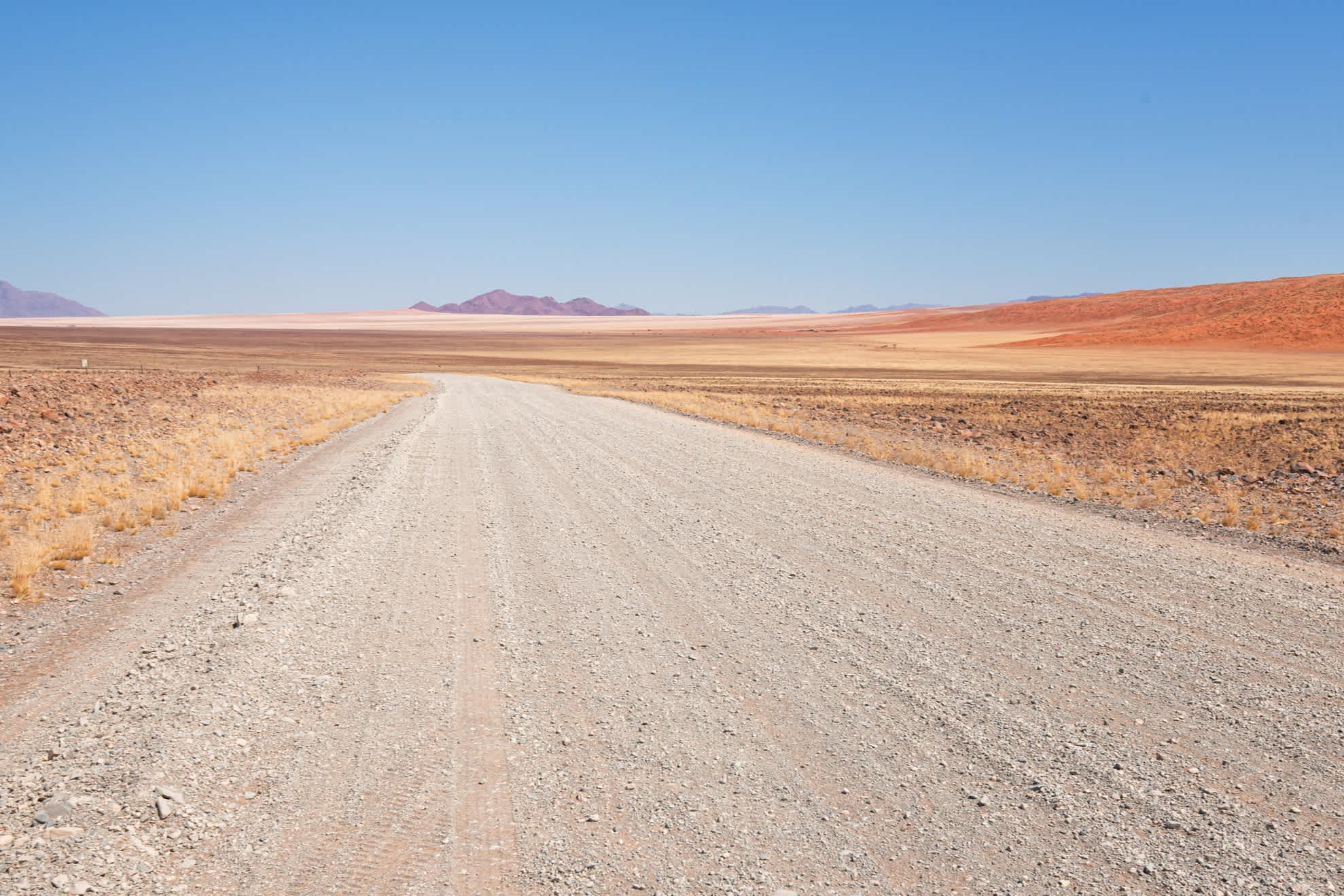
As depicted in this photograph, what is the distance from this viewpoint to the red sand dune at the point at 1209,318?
325ft

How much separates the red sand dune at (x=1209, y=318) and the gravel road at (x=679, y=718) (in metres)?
104

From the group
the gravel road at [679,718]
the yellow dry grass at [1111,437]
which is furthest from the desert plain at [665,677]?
the yellow dry grass at [1111,437]

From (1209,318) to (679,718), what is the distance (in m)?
139

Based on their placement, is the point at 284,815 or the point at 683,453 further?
the point at 683,453

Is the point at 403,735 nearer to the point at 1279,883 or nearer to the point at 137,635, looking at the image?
the point at 137,635

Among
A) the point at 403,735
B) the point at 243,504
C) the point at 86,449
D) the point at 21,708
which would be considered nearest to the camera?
the point at 403,735

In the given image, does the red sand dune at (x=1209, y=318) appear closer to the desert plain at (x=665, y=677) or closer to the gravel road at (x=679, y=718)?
the desert plain at (x=665, y=677)

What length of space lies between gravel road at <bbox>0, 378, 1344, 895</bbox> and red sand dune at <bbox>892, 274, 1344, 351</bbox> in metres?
104

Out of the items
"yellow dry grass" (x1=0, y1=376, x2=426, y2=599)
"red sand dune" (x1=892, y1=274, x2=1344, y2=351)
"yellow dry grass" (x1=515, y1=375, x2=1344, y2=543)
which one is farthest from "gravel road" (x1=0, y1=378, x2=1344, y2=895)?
"red sand dune" (x1=892, y1=274, x2=1344, y2=351)

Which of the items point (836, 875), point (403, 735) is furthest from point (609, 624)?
point (836, 875)

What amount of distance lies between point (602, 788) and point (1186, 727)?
12.2ft

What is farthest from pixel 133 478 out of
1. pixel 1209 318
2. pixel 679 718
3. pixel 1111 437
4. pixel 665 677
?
pixel 1209 318

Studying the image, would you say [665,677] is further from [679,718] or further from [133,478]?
[133,478]

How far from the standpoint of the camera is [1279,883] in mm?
3809
